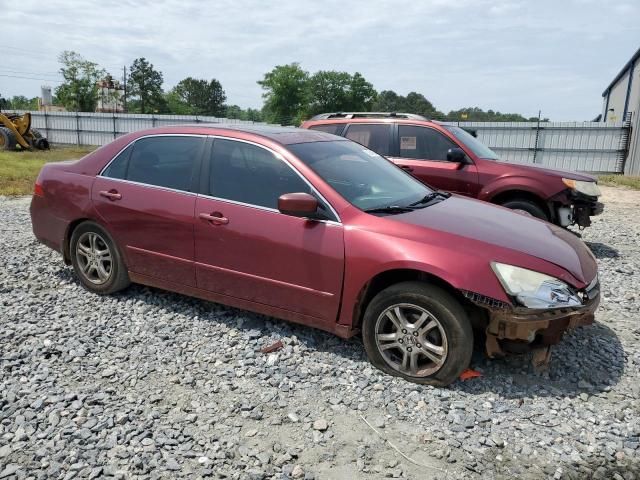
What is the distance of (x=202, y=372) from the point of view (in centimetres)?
369

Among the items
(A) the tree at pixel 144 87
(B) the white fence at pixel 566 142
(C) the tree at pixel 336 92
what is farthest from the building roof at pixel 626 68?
(A) the tree at pixel 144 87

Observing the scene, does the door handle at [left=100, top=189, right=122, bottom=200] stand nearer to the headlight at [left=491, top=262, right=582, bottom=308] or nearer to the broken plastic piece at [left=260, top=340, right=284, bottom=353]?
the broken plastic piece at [left=260, top=340, right=284, bottom=353]

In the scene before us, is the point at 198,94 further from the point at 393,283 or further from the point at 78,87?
the point at 393,283

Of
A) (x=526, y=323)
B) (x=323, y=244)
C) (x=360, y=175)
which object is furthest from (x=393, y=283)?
(x=360, y=175)

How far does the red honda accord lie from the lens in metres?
3.33

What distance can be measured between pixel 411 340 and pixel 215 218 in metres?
1.81

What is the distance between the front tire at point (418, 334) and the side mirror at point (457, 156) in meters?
4.22

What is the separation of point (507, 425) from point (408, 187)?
2172 mm

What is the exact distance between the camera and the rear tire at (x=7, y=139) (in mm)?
22672

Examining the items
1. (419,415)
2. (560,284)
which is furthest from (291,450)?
(560,284)

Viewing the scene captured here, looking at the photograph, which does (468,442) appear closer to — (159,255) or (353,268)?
(353,268)

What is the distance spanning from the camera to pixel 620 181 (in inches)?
674

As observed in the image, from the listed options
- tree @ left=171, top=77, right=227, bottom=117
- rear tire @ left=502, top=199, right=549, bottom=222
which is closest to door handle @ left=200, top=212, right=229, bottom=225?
rear tire @ left=502, top=199, right=549, bottom=222

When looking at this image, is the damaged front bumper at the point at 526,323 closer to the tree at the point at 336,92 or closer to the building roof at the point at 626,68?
the building roof at the point at 626,68
